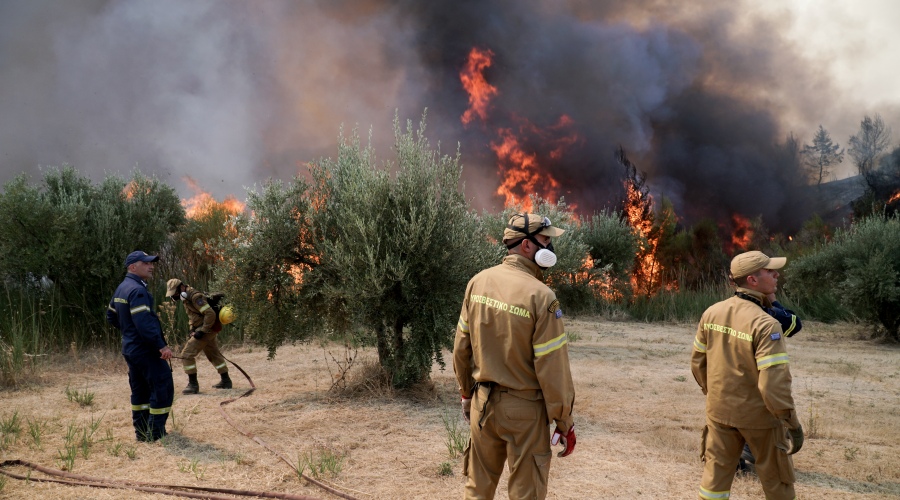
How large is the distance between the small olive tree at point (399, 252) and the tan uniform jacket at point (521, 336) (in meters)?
4.42

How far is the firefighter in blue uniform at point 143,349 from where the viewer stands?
6.56 meters

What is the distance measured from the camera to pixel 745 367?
13.4 ft

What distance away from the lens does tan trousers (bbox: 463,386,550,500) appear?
350cm

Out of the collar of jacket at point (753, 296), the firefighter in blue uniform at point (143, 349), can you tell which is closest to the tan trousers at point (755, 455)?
the collar of jacket at point (753, 296)

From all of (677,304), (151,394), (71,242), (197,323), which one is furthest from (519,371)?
(677,304)

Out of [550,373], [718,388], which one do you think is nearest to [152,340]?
[550,373]

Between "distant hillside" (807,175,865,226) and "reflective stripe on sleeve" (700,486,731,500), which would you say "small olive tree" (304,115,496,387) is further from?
"distant hillside" (807,175,865,226)

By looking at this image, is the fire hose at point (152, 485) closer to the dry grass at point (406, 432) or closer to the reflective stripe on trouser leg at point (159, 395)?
the dry grass at point (406, 432)

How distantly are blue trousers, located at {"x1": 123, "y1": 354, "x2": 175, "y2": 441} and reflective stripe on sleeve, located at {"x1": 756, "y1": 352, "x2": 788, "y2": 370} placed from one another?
5.83 metres

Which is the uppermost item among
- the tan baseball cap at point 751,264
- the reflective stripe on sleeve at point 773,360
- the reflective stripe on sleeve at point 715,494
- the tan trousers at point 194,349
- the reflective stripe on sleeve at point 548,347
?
the tan baseball cap at point 751,264

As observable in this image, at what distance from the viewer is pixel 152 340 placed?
6547mm

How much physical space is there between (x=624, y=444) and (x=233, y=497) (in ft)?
13.4

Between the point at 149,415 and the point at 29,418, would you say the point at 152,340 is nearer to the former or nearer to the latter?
the point at 149,415

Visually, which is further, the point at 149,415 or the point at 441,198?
the point at 441,198
